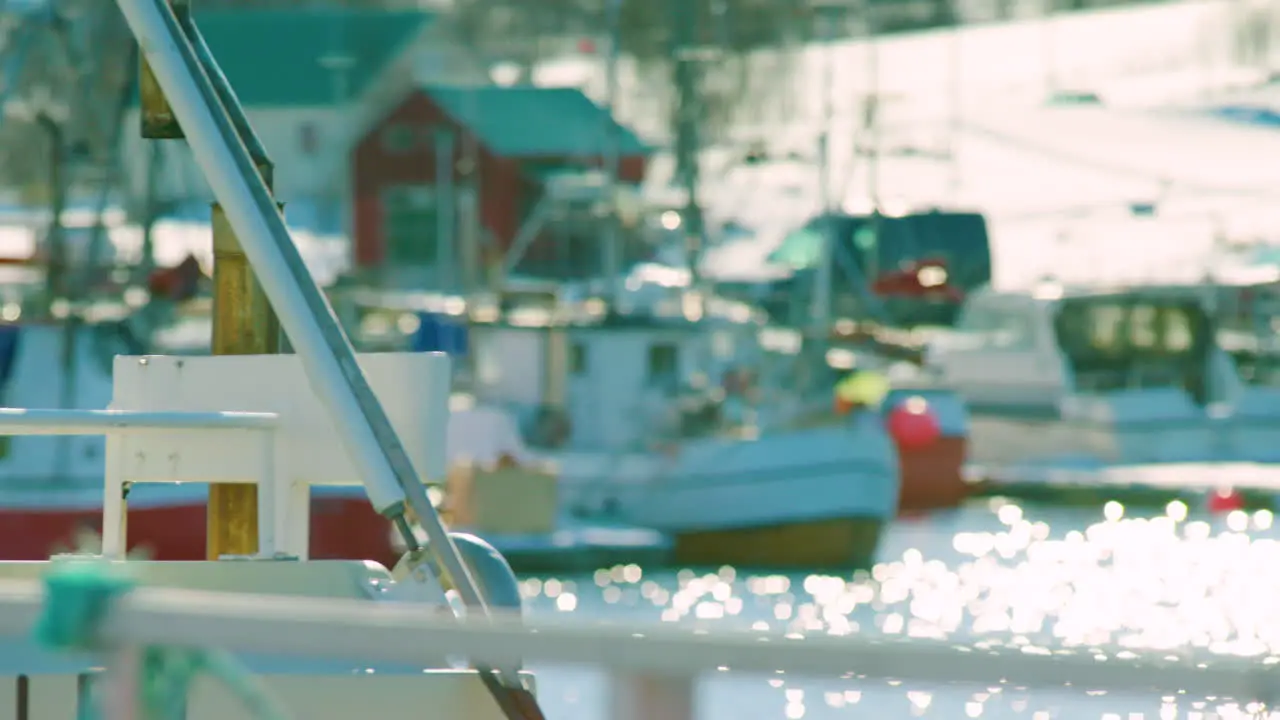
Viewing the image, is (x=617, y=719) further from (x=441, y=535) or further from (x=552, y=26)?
(x=552, y=26)

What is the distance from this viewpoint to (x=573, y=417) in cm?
3462

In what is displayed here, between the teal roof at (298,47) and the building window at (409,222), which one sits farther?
the teal roof at (298,47)

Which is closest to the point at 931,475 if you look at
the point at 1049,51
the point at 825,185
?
the point at 825,185

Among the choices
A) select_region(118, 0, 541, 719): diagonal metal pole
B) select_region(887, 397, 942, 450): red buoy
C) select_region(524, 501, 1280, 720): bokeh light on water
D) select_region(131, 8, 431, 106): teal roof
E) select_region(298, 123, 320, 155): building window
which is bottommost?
select_region(524, 501, 1280, 720): bokeh light on water

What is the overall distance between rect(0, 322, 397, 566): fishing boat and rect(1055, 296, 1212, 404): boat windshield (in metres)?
26.8

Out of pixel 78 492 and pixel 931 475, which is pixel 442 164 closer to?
pixel 931 475

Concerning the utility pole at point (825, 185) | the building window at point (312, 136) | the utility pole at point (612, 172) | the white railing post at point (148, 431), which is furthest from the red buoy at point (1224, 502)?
the building window at point (312, 136)

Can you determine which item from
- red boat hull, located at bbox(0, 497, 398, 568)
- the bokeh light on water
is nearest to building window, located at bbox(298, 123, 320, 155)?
the bokeh light on water

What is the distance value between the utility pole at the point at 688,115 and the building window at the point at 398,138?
3105 centimetres

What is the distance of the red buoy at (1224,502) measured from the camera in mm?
38744

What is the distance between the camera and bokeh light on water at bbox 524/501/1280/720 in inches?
879

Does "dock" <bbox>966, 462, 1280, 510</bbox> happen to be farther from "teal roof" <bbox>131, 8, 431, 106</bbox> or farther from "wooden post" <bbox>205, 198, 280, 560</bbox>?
"teal roof" <bbox>131, 8, 431, 106</bbox>

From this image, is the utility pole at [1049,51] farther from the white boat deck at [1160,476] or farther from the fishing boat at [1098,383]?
the white boat deck at [1160,476]

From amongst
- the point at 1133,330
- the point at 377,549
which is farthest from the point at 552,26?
the point at 377,549
